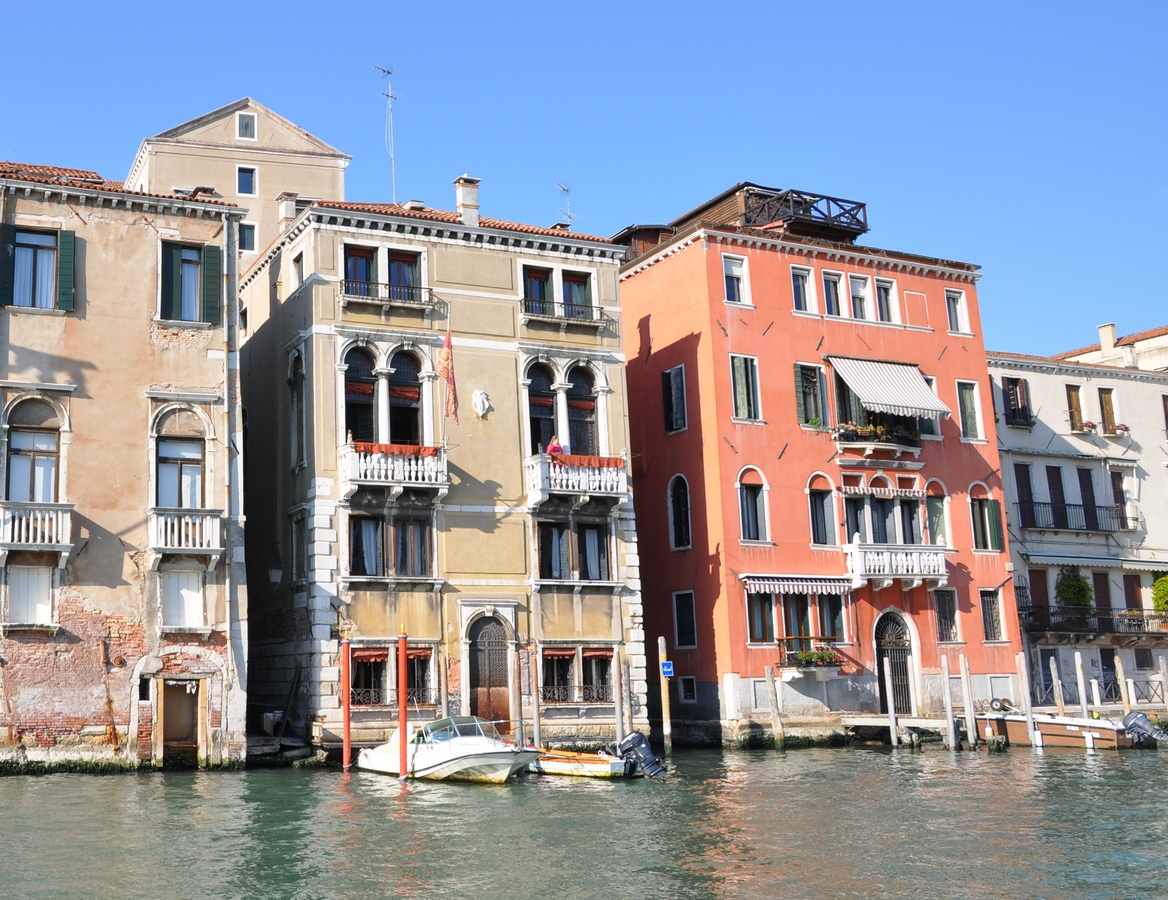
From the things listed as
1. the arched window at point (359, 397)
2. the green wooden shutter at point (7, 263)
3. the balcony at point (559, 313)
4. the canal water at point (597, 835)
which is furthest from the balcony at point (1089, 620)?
the green wooden shutter at point (7, 263)

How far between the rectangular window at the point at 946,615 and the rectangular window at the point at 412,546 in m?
13.4

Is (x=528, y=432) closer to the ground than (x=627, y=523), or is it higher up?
higher up

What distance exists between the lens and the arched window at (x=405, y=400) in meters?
28.2

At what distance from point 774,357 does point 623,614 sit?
755 cm

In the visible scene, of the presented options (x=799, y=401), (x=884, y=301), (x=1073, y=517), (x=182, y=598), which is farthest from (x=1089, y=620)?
(x=182, y=598)

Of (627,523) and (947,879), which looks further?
(627,523)

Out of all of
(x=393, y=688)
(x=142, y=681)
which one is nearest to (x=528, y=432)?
(x=393, y=688)

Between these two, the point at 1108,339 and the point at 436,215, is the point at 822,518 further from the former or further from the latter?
the point at 1108,339

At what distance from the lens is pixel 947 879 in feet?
48.1

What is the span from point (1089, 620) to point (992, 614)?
4.40m

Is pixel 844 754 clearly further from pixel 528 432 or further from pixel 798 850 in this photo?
pixel 798 850

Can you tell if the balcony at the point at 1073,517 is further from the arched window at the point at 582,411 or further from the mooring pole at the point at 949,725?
the arched window at the point at 582,411

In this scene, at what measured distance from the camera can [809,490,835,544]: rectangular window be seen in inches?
1283

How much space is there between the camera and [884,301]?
3525 centimetres
